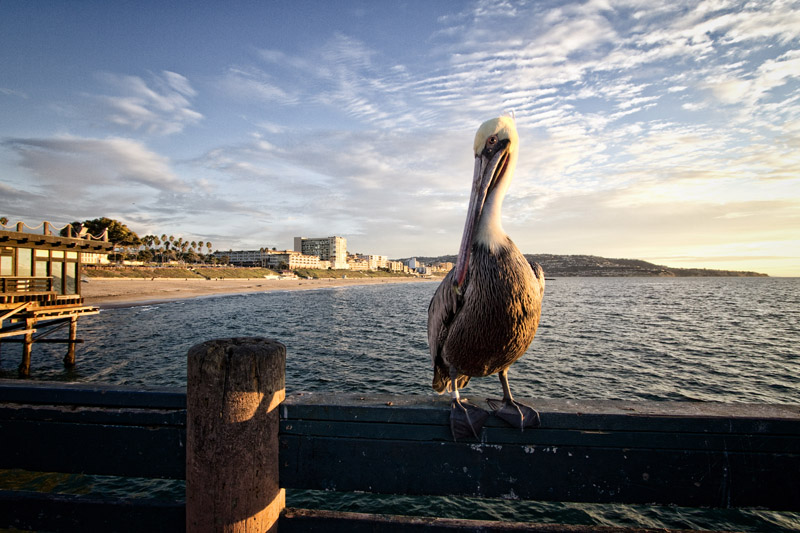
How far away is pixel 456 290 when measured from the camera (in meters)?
2.51

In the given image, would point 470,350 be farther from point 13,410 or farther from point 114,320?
point 114,320

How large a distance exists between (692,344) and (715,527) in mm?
19612

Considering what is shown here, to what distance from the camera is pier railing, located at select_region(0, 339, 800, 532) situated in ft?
5.82

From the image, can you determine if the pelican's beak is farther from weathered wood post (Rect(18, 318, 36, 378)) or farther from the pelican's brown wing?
weathered wood post (Rect(18, 318, 36, 378))

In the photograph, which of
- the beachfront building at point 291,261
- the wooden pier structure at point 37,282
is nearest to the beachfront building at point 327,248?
the beachfront building at point 291,261

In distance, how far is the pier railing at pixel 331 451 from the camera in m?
1.77

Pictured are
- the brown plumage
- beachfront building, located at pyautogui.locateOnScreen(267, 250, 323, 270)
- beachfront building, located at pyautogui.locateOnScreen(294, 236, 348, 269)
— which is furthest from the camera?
beachfront building, located at pyautogui.locateOnScreen(294, 236, 348, 269)

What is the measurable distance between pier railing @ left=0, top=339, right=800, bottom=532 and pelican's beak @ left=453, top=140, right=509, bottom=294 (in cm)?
87

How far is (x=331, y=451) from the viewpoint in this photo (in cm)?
196

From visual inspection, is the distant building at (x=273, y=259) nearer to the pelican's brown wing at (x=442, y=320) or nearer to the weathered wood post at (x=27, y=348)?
the weathered wood post at (x=27, y=348)

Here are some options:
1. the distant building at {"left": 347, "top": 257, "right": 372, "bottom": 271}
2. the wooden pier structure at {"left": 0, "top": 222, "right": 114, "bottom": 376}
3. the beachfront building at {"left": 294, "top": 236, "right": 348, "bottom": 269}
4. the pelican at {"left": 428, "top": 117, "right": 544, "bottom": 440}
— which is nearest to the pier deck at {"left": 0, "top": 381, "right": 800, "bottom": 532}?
the pelican at {"left": 428, "top": 117, "right": 544, "bottom": 440}

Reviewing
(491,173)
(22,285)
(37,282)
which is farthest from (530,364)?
(37,282)

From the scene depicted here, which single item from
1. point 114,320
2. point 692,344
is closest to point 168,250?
point 114,320

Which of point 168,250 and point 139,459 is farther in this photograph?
point 168,250
